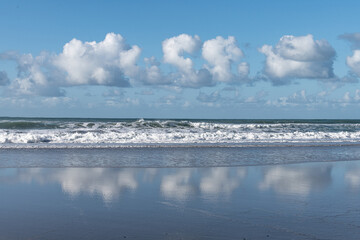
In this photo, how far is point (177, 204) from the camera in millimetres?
8562

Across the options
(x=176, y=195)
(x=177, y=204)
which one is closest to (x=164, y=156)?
(x=176, y=195)

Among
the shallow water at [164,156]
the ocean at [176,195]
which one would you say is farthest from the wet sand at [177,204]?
the shallow water at [164,156]

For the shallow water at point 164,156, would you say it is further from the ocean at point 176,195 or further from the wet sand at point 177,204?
the wet sand at point 177,204

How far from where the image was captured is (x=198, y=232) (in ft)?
21.8

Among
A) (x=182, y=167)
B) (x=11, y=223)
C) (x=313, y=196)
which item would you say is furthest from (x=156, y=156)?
(x=11, y=223)

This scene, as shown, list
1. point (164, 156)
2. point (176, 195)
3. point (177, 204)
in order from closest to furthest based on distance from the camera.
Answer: point (177, 204)
point (176, 195)
point (164, 156)

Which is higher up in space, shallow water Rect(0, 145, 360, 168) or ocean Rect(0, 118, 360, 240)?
shallow water Rect(0, 145, 360, 168)

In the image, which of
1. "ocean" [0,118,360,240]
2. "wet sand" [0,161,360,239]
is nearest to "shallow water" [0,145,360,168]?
"ocean" [0,118,360,240]

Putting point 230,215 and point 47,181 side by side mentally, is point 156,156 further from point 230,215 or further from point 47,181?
point 230,215

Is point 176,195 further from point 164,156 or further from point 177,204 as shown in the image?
point 164,156

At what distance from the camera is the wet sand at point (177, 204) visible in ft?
22.0

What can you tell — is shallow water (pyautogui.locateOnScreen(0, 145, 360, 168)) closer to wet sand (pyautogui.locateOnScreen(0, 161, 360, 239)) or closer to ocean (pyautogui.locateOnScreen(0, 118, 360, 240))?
ocean (pyautogui.locateOnScreen(0, 118, 360, 240))

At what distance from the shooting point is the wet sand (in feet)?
22.0

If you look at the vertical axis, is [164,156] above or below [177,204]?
above
